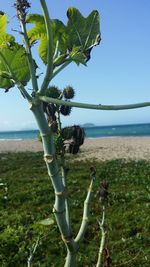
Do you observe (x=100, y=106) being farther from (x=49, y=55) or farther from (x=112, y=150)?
(x=112, y=150)

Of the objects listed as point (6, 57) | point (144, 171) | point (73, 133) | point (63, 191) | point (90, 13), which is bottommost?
point (144, 171)

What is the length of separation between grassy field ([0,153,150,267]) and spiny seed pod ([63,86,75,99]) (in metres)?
2.68

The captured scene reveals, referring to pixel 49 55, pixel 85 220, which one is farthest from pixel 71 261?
pixel 49 55

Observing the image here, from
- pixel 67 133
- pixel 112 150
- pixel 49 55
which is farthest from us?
pixel 112 150

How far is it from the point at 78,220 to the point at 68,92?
1404 cm

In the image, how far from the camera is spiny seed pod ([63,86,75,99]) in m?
2.78

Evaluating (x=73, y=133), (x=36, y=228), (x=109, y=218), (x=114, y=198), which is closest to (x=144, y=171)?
(x=114, y=198)

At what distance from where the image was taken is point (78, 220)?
16406 millimetres

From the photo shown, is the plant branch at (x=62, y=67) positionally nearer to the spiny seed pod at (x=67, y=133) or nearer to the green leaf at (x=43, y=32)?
the green leaf at (x=43, y=32)

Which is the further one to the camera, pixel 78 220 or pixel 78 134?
pixel 78 220

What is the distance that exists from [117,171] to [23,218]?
14.5 meters

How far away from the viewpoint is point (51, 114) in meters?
2.27

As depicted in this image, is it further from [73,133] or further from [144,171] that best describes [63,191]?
Result: [144,171]

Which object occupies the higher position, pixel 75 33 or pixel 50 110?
pixel 75 33
